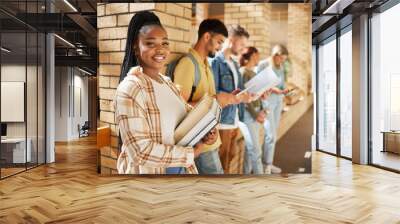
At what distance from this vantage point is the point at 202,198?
475 cm

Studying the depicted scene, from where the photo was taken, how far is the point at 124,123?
5828mm

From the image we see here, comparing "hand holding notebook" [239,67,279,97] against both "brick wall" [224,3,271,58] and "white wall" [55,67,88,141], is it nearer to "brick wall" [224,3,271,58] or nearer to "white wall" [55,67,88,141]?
"brick wall" [224,3,271,58]

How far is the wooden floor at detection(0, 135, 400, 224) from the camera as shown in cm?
390

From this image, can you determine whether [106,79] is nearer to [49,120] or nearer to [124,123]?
[124,123]

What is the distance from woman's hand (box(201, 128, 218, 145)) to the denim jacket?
0.20 m

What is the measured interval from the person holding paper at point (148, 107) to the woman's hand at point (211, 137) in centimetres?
13

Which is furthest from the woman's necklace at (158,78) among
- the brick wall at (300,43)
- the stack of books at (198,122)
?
the brick wall at (300,43)

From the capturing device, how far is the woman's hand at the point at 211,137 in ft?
19.5

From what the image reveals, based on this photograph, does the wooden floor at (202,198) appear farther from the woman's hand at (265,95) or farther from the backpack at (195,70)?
the backpack at (195,70)

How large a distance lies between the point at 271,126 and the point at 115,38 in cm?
277

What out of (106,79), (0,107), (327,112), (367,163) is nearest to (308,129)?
(367,163)

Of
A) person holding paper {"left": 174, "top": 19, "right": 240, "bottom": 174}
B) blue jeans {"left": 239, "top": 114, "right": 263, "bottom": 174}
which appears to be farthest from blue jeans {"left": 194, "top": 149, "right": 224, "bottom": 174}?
blue jeans {"left": 239, "top": 114, "right": 263, "bottom": 174}

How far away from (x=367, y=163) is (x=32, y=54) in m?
6.70

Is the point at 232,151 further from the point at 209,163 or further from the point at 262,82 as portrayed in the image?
the point at 262,82
